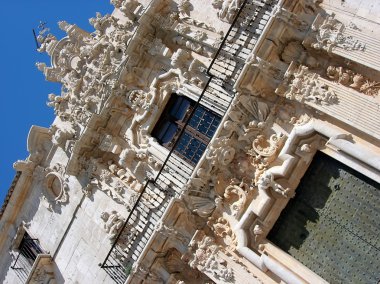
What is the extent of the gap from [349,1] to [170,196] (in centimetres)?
439

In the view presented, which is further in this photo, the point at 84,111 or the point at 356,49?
the point at 84,111

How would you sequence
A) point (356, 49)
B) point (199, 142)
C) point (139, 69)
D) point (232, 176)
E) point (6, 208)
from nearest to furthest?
point (356, 49)
point (232, 176)
point (199, 142)
point (139, 69)
point (6, 208)

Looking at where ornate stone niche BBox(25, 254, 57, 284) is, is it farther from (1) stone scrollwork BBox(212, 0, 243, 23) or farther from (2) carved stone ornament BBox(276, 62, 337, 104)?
(2) carved stone ornament BBox(276, 62, 337, 104)

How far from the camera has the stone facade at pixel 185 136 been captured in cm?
844

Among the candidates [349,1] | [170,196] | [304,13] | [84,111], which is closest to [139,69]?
[84,111]

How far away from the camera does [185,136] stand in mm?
10727

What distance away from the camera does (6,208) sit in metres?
13.4

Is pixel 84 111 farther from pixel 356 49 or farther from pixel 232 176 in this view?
pixel 356 49

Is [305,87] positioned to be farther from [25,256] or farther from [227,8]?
[25,256]

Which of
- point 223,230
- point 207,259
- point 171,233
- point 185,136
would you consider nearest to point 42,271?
point 171,233

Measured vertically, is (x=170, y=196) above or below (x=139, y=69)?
below

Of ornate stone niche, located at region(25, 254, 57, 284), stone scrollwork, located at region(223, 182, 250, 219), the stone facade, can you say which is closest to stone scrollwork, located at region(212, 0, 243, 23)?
the stone facade

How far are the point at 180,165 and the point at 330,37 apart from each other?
353cm

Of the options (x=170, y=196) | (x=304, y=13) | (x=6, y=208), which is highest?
(x=304, y=13)
